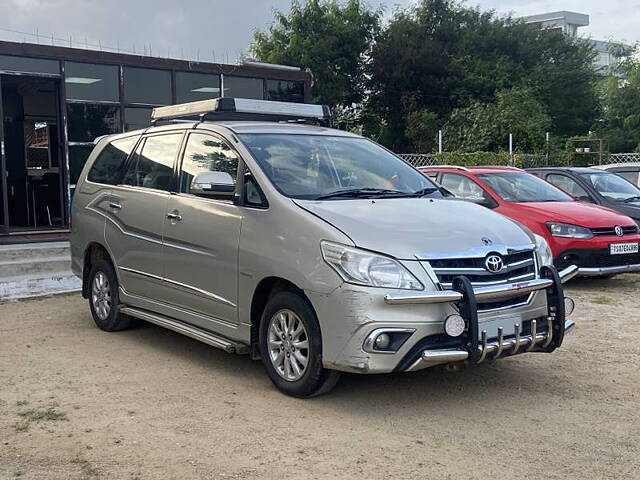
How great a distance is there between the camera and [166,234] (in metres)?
6.22

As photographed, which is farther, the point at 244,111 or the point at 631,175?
the point at 631,175

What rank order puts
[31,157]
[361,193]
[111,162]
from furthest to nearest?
[31,157]
[111,162]
[361,193]

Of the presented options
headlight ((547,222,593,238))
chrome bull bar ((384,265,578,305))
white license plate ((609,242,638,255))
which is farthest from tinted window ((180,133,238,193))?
white license plate ((609,242,638,255))

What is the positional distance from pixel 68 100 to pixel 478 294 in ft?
29.2

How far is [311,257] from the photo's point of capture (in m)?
4.85

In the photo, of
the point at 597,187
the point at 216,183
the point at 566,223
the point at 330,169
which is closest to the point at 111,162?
the point at 216,183

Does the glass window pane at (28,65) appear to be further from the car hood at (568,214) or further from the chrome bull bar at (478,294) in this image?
the chrome bull bar at (478,294)

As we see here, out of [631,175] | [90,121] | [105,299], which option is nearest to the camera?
[105,299]

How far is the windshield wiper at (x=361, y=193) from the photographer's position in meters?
5.44

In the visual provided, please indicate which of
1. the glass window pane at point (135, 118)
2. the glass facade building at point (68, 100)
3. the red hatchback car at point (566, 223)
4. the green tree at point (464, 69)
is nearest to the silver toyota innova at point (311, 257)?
the red hatchback car at point (566, 223)

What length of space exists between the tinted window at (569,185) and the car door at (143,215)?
293 inches

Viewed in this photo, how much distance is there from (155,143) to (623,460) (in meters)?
4.63

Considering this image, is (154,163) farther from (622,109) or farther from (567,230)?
(622,109)

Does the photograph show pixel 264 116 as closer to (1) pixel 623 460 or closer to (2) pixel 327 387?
(2) pixel 327 387
